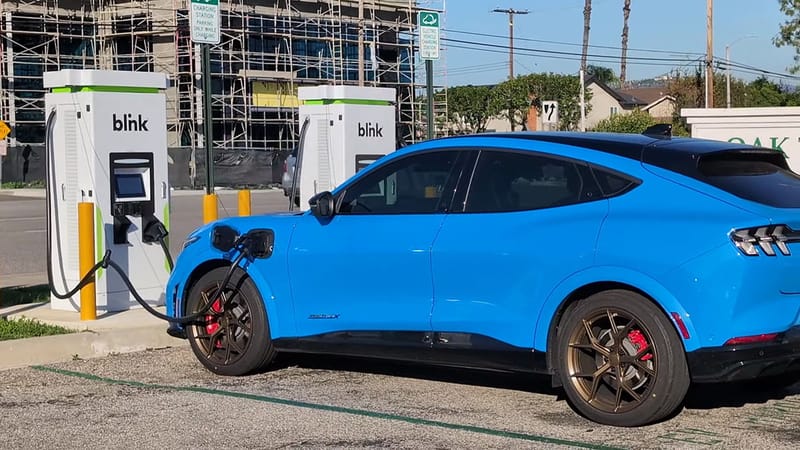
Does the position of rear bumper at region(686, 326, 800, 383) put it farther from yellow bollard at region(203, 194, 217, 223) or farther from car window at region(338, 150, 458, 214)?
yellow bollard at region(203, 194, 217, 223)

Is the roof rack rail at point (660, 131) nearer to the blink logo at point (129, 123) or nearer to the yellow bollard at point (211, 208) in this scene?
the yellow bollard at point (211, 208)

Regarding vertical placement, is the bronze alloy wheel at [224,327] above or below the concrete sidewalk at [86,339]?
above

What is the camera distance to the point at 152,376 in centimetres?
802

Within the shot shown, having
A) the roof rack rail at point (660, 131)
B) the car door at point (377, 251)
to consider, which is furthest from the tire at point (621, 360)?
the roof rack rail at point (660, 131)

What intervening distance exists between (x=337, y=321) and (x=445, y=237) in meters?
1.03

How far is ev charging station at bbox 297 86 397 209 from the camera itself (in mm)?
13969

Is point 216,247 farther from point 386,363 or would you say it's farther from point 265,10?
point 265,10

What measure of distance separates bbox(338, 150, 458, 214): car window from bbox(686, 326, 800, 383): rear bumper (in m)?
1.91

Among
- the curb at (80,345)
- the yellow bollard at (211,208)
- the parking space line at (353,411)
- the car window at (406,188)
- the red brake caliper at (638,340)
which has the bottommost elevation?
the parking space line at (353,411)

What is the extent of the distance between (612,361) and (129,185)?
5696 millimetres

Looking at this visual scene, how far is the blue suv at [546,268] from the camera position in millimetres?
6000

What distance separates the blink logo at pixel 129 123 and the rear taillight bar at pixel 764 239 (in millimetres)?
6237

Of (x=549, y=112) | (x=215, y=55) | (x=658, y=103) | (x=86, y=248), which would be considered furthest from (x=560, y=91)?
(x=86, y=248)

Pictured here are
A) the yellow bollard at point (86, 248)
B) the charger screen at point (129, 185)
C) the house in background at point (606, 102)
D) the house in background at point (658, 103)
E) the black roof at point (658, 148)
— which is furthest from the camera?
the house in background at point (606, 102)
